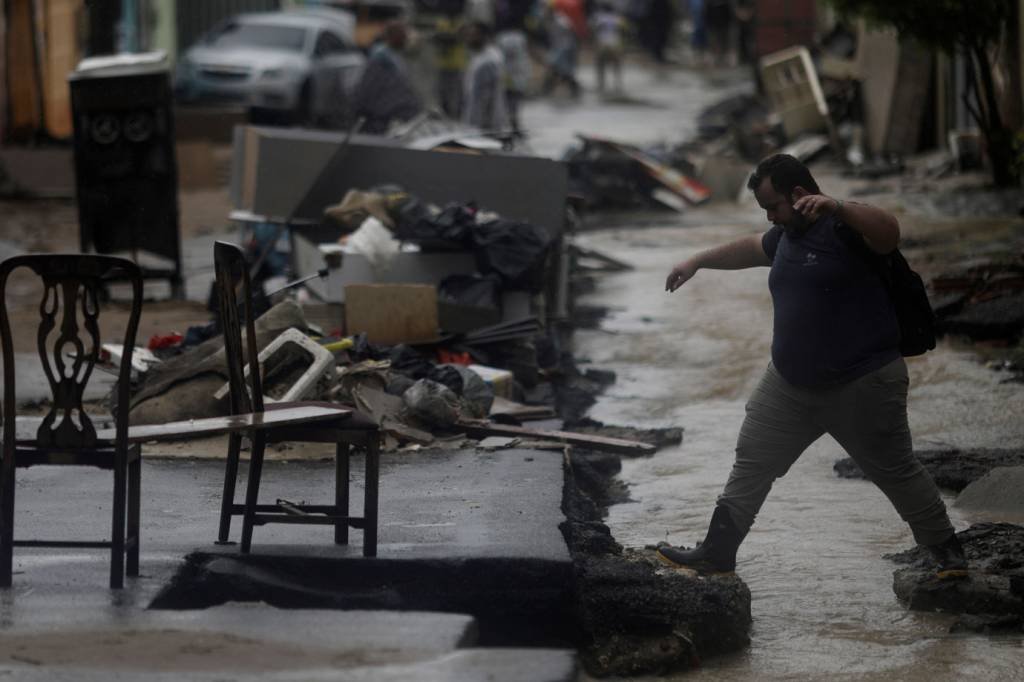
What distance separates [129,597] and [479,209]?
287 inches

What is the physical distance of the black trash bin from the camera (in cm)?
1405

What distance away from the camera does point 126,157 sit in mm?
14172

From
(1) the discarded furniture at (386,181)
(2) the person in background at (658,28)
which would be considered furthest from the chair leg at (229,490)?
(2) the person in background at (658,28)

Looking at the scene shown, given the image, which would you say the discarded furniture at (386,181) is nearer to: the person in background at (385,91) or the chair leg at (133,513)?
the person in background at (385,91)

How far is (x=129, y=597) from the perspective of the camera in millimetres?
5695

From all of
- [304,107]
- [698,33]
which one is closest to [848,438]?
[304,107]

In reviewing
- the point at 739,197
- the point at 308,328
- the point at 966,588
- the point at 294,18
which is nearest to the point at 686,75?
the point at 294,18

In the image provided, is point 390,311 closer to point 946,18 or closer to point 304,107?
point 946,18

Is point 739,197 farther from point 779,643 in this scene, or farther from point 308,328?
point 779,643

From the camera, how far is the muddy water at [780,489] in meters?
6.16

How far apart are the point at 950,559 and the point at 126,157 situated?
31.2 feet

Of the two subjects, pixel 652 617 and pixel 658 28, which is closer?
pixel 652 617

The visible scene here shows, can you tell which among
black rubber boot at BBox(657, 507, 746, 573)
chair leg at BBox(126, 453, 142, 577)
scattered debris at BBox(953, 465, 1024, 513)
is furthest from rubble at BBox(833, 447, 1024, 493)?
chair leg at BBox(126, 453, 142, 577)

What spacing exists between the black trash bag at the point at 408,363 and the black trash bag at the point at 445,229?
1.59 m
